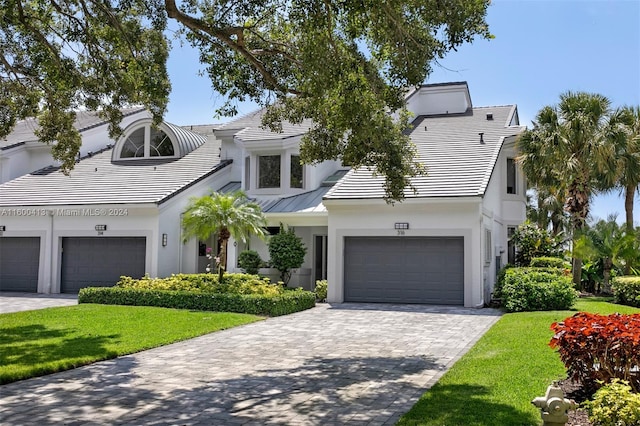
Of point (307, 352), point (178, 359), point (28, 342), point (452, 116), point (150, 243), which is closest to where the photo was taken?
point (178, 359)

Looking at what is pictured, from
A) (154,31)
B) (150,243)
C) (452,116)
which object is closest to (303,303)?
(150,243)

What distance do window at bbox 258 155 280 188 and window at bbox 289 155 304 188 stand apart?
582mm

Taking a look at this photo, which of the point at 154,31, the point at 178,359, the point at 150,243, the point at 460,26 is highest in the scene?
the point at 154,31

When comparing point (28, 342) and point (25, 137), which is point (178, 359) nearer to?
point (28, 342)

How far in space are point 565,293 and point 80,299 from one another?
14.9 m

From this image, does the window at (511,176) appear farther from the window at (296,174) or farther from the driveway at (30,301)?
the driveway at (30,301)

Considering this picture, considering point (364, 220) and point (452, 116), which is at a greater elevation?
point (452, 116)

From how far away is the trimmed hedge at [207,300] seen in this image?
17.0 m

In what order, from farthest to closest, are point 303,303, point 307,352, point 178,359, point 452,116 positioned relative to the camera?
point 452,116 → point 303,303 → point 307,352 → point 178,359

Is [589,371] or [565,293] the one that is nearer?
[589,371]

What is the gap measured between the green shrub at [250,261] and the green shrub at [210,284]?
1537 millimetres

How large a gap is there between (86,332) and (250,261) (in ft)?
29.9

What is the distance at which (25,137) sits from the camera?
31125mm

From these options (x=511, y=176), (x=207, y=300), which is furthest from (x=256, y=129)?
(x=511, y=176)
